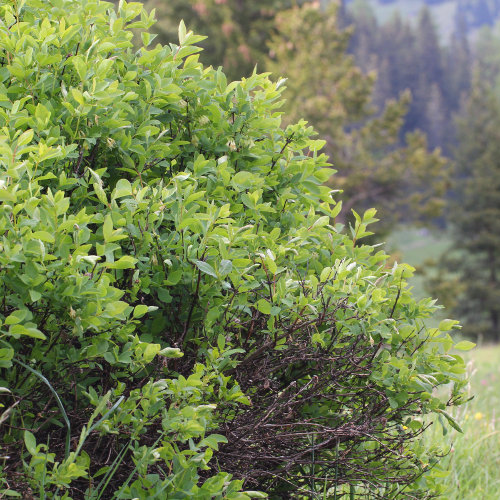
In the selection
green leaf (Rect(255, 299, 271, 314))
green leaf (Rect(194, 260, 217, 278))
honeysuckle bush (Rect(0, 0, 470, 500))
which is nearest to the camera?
honeysuckle bush (Rect(0, 0, 470, 500))

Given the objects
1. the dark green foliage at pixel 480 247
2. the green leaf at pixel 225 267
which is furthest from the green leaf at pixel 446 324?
the dark green foliage at pixel 480 247

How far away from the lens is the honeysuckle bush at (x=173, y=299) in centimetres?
163

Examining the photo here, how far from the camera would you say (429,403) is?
214cm

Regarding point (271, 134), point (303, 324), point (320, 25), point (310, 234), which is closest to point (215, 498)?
point (303, 324)

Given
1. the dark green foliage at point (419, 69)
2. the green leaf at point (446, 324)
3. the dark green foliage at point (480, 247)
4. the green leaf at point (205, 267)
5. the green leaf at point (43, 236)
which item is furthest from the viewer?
the dark green foliage at point (419, 69)

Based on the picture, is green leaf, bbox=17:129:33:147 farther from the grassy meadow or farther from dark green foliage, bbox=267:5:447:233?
dark green foliage, bbox=267:5:447:233

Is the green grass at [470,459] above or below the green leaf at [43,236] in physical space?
below

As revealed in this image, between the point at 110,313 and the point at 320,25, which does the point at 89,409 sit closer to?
the point at 110,313

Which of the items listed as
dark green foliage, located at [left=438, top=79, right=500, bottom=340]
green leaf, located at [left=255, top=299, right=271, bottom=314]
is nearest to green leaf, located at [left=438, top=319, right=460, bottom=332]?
green leaf, located at [left=255, top=299, right=271, bottom=314]

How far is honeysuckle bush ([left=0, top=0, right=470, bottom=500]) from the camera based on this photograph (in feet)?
5.36

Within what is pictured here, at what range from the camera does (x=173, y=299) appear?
6.56 feet

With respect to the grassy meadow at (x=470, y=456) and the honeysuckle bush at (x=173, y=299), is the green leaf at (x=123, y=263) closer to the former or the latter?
the honeysuckle bush at (x=173, y=299)

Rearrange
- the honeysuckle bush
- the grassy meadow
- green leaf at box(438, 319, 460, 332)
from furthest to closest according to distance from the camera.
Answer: the grassy meadow, green leaf at box(438, 319, 460, 332), the honeysuckle bush

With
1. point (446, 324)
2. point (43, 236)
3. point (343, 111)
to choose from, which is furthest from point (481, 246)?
point (43, 236)
